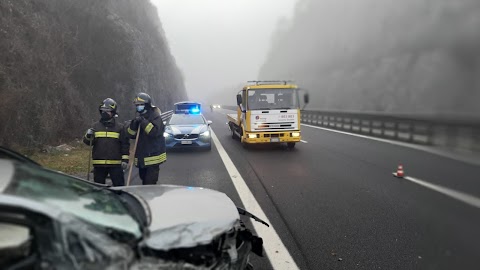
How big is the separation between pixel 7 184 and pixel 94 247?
639mm

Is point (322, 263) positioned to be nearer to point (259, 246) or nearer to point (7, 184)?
point (259, 246)

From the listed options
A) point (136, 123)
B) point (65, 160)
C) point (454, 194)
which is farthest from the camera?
point (65, 160)

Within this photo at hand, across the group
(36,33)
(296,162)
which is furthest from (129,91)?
(296,162)

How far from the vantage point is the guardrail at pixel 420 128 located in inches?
474

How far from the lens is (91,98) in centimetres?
1973

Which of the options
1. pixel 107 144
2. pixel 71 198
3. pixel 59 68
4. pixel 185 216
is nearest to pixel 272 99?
pixel 107 144

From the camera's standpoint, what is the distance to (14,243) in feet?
5.98

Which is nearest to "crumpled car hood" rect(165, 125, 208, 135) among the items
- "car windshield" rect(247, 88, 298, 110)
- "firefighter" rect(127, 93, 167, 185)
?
"car windshield" rect(247, 88, 298, 110)

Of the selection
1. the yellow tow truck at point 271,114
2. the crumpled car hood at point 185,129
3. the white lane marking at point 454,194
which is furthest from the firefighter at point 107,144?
the yellow tow truck at point 271,114

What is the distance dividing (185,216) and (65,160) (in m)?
9.49

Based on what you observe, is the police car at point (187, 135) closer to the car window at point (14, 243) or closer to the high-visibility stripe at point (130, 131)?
the high-visibility stripe at point (130, 131)

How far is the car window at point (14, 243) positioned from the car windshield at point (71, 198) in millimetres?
183

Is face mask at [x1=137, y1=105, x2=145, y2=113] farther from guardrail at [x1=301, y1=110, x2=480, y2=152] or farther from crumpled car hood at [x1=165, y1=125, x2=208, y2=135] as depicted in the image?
guardrail at [x1=301, y1=110, x2=480, y2=152]

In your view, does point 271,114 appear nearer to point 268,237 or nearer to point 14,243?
point 268,237
